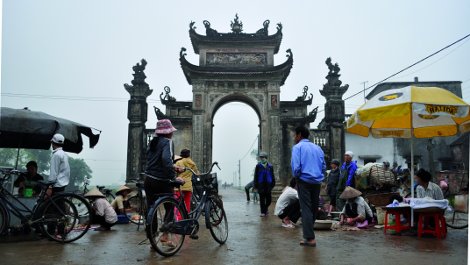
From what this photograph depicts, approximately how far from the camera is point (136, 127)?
19.3 m

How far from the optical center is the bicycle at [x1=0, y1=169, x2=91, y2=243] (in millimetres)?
5953

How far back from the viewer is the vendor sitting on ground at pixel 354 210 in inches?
320

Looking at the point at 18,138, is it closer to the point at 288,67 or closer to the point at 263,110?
the point at 263,110

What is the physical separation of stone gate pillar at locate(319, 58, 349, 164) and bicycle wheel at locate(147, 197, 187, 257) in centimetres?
1576

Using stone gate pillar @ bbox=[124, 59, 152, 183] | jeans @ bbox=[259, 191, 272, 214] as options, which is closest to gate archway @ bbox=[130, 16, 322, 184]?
stone gate pillar @ bbox=[124, 59, 152, 183]

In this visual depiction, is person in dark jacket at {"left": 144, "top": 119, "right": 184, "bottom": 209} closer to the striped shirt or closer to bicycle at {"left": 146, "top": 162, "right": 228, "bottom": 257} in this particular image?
bicycle at {"left": 146, "top": 162, "right": 228, "bottom": 257}

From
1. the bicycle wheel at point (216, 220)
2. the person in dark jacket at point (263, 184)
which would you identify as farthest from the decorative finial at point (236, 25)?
the bicycle wheel at point (216, 220)

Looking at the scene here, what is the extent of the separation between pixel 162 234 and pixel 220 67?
17190 millimetres

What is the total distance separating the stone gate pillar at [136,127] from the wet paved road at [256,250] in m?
12.3

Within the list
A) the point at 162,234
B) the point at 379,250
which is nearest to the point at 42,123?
the point at 162,234

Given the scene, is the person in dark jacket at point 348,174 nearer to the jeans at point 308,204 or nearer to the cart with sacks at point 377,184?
the cart with sacks at point 377,184

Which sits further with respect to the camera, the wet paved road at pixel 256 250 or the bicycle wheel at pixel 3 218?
the bicycle wheel at pixel 3 218

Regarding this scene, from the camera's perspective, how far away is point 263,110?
2088cm

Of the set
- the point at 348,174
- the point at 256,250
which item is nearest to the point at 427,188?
the point at 348,174
